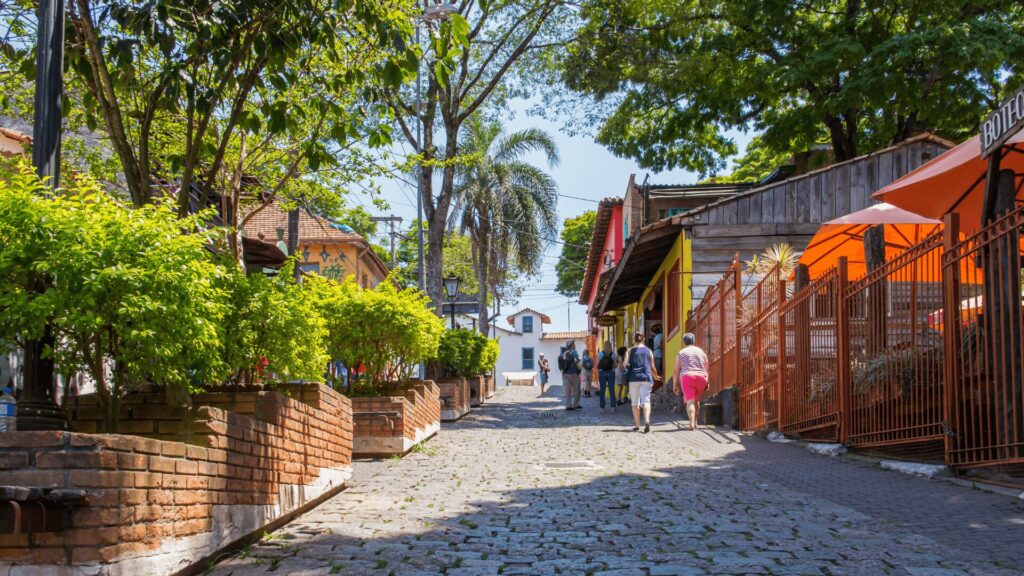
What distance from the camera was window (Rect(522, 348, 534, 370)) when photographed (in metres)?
82.6

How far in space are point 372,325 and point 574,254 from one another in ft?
152

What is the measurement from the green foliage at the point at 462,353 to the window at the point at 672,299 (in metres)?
5.21

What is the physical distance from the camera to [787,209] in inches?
803

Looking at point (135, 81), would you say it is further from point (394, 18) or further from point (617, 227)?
point (617, 227)

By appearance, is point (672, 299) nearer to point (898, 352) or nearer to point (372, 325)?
point (372, 325)

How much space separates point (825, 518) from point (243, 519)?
391 centimetres

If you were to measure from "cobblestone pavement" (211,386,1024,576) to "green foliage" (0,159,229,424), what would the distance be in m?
1.35

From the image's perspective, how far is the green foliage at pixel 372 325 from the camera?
12484mm

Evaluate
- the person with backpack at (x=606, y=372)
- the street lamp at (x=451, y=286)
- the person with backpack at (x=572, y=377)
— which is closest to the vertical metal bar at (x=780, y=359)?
the person with backpack at (x=606, y=372)

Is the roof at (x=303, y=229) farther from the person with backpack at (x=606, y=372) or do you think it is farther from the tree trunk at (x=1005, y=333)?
the tree trunk at (x=1005, y=333)

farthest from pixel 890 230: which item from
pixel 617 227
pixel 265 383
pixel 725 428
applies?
pixel 617 227

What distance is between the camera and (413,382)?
47.7 ft

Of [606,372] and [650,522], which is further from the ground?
[606,372]

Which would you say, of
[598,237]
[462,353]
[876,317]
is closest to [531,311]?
[598,237]
